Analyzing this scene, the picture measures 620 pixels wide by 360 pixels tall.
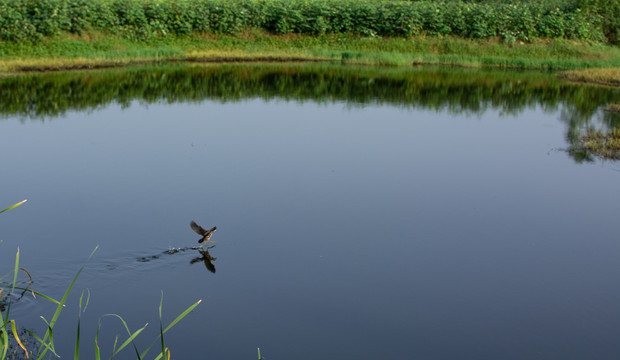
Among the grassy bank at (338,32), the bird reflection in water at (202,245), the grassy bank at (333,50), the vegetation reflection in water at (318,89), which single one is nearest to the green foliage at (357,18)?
the grassy bank at (338,32)

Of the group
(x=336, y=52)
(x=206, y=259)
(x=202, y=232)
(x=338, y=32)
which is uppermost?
(x=338, y=32)

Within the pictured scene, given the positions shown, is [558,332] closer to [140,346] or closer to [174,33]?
[140,346]

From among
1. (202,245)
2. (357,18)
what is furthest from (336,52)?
(202,245)

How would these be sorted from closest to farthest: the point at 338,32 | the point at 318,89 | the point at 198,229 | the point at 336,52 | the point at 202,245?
the point at 198,229
the point at 202,245
the point at 318,89
the point at 336,52
the point at 338,32

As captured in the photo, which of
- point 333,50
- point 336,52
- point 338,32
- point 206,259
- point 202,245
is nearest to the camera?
point 206,259

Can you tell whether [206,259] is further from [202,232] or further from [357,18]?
[357,18]

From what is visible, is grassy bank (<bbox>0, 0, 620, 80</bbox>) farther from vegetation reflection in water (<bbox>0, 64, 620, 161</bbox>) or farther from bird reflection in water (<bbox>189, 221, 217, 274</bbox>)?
bird reflection in water (<bbox>189, 221, 217, 274</bbox>)

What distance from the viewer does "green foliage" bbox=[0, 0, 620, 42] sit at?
25.7 metres

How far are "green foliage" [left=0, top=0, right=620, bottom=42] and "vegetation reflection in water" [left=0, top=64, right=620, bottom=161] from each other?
334cm

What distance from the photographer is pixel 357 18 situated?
28.6 meters

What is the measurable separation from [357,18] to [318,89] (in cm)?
922

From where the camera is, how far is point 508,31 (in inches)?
1118

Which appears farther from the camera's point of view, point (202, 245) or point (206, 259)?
point (202, 245)

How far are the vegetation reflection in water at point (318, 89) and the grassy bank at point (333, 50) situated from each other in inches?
60.2
